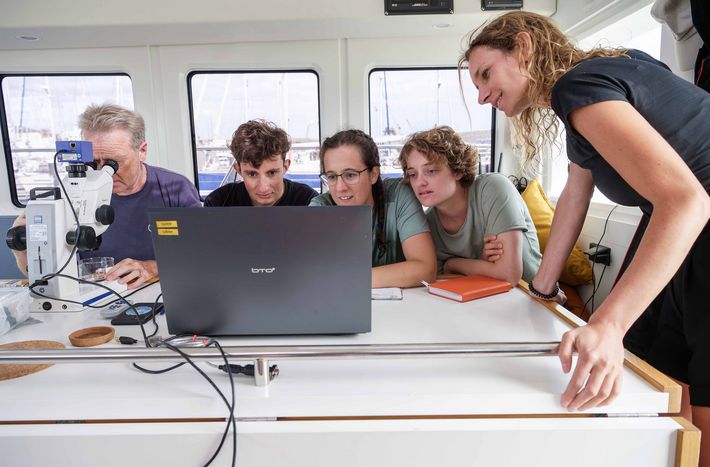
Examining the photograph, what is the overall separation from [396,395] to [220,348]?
0.33 metres

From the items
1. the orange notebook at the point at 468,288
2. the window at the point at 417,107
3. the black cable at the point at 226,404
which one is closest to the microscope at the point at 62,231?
the black cable at the point at 226,404

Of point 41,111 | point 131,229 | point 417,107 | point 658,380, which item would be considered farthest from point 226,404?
point 41,111

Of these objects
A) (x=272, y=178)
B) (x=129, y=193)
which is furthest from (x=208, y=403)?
(x=129, y=193)

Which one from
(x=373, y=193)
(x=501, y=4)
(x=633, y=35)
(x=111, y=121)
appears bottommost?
(x=373, y=193)

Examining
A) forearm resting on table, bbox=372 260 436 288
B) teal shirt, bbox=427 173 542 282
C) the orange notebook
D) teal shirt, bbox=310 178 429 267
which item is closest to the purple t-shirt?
teal shirt, bbox=310 178 429 267

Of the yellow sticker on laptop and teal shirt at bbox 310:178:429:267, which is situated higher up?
the yellow sticker on laptop

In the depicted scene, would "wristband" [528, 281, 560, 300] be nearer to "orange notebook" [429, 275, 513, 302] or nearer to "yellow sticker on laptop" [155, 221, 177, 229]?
"orange notebook" [429, 275, 513, 302]

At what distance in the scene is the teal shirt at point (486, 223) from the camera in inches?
66.3

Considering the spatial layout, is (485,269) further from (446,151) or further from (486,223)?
(446,151)

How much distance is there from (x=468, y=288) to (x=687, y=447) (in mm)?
658

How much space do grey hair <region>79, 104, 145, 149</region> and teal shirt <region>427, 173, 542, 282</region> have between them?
1.45 m

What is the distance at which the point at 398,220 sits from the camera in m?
1.67

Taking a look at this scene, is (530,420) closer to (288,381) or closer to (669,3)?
(288,381)

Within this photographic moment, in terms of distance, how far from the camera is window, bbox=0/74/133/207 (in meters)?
3.32
